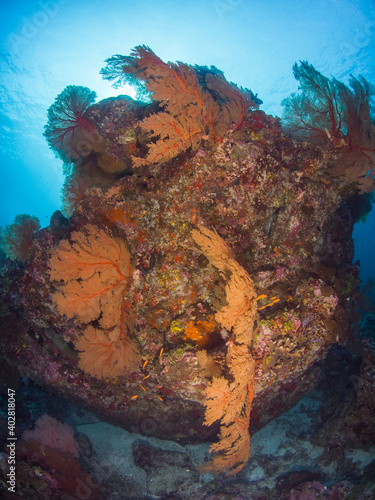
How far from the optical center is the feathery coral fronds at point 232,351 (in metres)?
3.57

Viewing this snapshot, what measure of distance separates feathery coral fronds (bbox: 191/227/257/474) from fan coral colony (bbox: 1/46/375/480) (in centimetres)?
2

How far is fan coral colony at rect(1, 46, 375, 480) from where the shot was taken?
3836 mm

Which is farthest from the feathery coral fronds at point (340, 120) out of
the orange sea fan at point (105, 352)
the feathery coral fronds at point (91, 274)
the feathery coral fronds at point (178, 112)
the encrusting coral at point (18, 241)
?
the encrusting coral at point (18, 241)

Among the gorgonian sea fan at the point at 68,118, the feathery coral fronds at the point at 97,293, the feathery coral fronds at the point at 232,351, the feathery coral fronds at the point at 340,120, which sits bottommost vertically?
the feathery coral fronds at the point at 232,351

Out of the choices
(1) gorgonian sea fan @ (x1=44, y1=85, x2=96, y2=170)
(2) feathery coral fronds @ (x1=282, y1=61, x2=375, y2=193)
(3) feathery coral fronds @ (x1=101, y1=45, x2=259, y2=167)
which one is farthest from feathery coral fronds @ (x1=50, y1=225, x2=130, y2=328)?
(2) feathery coral fronds @ (x1=282, y1=61, x2=375, y2=193)

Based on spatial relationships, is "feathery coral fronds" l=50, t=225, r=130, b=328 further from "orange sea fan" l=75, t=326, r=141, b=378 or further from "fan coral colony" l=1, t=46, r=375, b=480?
"orange sea fan" l=75, t=326, r=141, b=378

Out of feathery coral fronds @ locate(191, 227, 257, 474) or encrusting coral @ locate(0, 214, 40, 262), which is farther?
encrusting coral @ locate(0, 214, 40, 262)

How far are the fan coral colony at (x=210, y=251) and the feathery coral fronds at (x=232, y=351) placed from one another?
0.07 feet

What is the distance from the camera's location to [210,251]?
364cm

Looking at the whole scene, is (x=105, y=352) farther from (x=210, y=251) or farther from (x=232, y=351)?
(x=210, y=251)

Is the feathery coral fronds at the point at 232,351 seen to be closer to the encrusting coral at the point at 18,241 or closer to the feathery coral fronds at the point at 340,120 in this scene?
the feathery coral fronds at the point at 340,120

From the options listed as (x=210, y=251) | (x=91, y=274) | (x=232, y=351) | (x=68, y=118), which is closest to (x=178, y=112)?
(x=210, y=251)

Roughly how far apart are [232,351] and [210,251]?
163 cm

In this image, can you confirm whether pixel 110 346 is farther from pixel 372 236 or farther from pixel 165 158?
pixel 372 236
